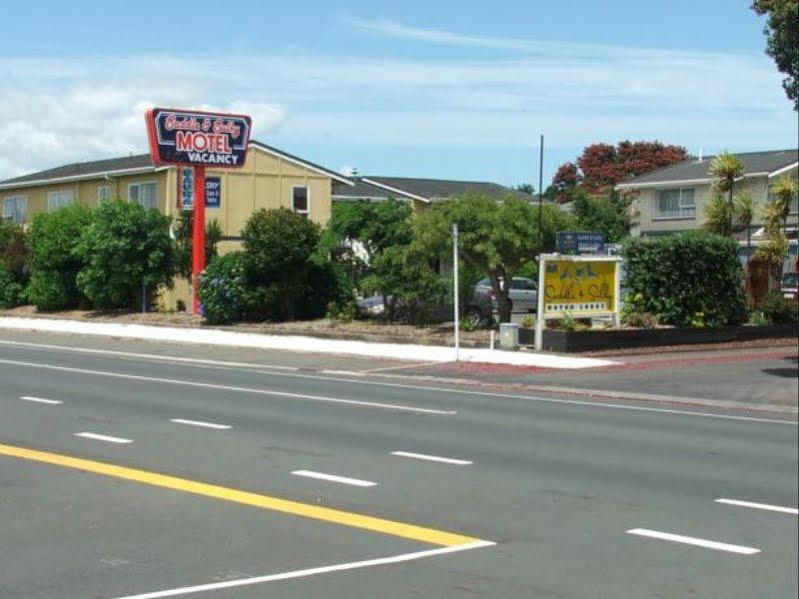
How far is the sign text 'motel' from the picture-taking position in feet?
121

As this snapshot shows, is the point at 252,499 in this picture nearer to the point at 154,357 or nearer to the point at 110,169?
the point at 154,357

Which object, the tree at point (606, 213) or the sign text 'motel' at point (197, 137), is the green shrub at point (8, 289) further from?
the tree at point (606, 213)

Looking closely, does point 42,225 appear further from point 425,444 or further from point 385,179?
point 425,444

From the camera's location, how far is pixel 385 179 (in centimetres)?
6281

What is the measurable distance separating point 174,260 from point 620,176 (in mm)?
48590

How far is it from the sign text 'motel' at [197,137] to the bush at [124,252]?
2.10 metres

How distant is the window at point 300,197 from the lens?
49.2 m

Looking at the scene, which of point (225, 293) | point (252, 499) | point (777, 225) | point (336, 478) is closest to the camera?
point (252, 499)

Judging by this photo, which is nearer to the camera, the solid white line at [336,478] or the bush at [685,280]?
the solid white line at [336,478]

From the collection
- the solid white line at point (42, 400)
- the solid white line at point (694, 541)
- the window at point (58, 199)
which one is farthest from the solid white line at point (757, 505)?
the window at point (58, 199)

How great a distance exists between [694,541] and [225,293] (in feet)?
88.2

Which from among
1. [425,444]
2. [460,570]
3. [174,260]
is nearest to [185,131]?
[174,260]

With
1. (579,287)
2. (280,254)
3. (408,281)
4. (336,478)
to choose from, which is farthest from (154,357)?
(336,478)

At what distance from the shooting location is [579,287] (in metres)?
28.4
